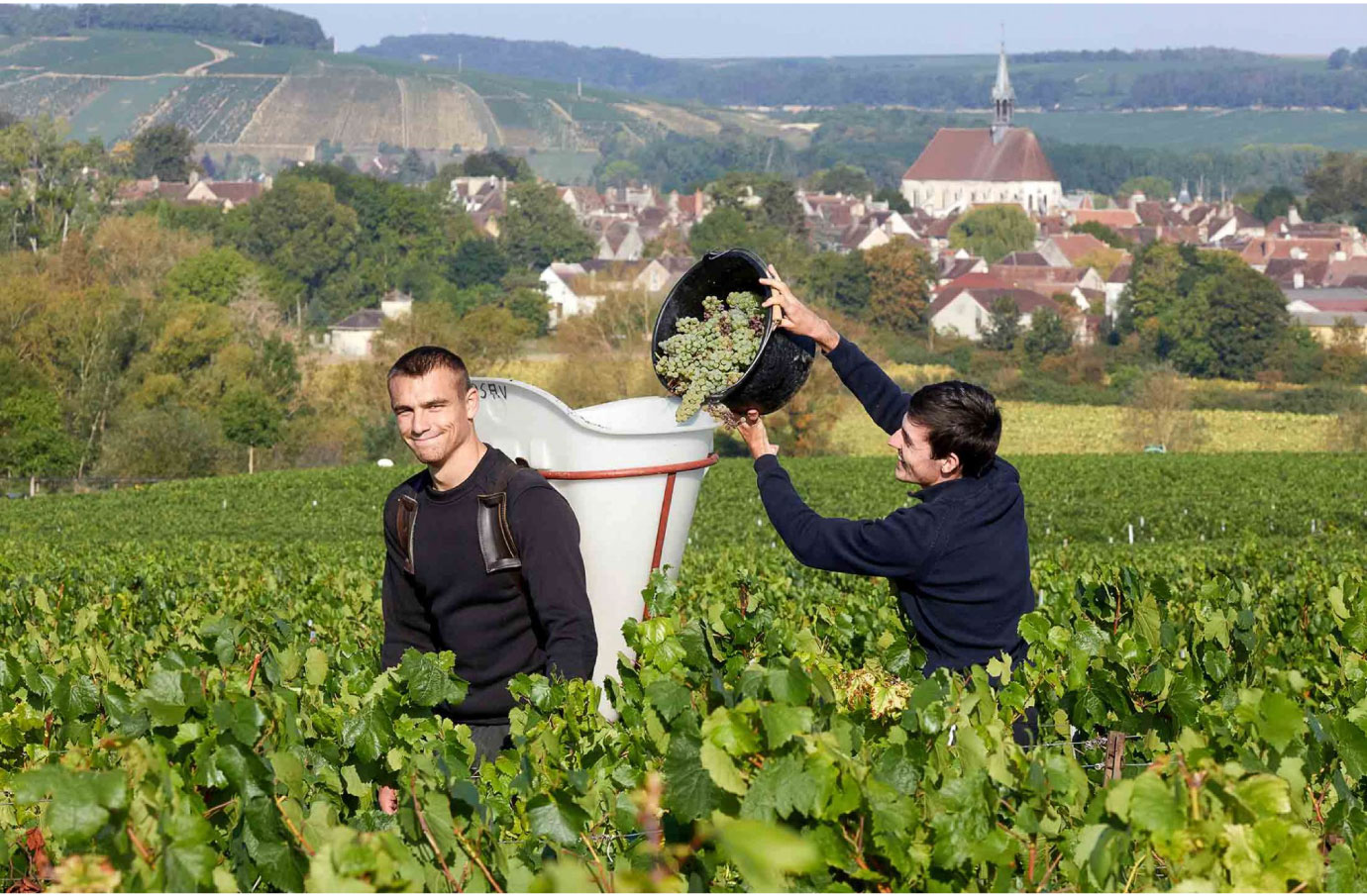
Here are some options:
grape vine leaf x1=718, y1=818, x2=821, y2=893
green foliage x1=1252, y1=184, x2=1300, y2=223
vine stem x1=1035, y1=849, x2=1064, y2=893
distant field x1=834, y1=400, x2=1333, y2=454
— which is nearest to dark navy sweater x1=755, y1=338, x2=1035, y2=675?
vine stem x1=1035, y1=849, x2=1064, y2=893

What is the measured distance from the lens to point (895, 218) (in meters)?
180

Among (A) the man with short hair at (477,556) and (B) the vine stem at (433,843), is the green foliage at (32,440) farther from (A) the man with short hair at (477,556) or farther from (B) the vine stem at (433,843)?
(B) the vine stem at (433,843)

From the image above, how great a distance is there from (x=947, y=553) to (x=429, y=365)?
1463 mm

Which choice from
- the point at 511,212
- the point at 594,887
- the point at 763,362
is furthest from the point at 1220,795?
the point at 511,212

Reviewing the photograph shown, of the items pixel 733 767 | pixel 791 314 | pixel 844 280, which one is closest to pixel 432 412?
pixel 791 314

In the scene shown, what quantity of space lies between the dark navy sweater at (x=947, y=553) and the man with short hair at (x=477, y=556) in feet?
1.96

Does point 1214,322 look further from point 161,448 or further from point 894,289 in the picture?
point 161,448

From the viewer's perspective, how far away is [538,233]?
147 meters

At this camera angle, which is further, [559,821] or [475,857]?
[559,821]

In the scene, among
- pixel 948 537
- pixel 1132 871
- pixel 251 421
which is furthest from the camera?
pixel 251 421

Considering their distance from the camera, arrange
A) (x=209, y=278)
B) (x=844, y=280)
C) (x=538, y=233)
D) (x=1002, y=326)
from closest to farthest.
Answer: (x=209, y=278)
(x=1002, y=326)
(x=844, y=280)
(x=538, y=233)

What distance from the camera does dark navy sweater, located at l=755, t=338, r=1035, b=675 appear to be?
429cm

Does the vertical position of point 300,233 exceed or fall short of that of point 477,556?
it falls short

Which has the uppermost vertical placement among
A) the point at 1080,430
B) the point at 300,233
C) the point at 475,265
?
the point at 1080,430
